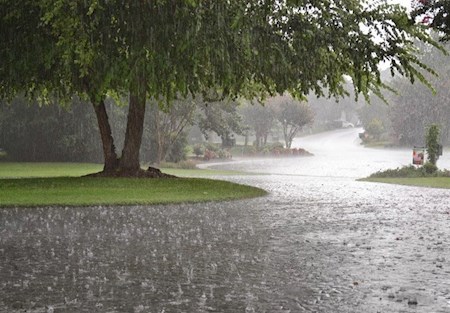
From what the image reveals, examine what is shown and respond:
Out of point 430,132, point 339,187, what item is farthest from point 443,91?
point 339,187

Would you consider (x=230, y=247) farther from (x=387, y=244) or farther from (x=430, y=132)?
(x=430, y=132)

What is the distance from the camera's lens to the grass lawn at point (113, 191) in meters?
17.4

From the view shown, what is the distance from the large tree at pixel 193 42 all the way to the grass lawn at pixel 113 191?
297 centimetres

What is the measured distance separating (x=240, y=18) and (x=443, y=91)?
245 feet

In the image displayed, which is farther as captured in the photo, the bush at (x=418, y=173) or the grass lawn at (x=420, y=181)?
the bush at (x=418, y=173)

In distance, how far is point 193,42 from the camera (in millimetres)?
17688

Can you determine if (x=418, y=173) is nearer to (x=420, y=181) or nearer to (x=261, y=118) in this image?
(x=420, y=181)

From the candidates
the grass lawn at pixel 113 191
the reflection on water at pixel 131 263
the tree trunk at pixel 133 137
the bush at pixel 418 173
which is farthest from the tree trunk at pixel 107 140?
the bush at pixel 418 173

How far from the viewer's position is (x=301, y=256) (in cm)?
936

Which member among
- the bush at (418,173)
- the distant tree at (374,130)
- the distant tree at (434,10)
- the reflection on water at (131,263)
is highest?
the distant tree at (374,130)

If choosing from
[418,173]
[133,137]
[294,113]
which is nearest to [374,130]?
[294,113]

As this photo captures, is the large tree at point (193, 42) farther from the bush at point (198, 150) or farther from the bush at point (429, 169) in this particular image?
the bush at point (198, 150)

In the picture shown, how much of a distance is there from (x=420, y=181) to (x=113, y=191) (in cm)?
1557

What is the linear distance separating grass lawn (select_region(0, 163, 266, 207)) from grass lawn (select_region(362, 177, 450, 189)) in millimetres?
9196
